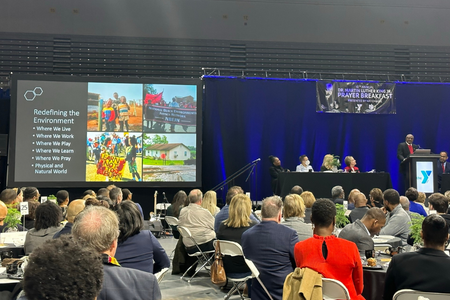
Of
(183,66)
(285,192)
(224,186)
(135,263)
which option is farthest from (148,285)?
(183,66)

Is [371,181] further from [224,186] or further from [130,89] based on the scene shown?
[130,89]

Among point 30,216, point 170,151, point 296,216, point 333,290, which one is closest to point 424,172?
point 170,151

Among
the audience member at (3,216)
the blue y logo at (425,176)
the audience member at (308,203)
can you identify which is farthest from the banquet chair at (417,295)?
the blue y logo at (425,176)

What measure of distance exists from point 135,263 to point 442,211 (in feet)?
11.6

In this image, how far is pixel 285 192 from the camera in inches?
401

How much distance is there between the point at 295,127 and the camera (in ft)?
40.1

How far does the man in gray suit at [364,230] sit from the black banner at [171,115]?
24.9 feet

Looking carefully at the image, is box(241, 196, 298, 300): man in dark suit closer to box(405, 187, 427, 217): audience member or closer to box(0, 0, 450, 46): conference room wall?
box(405, 187, 427, 217): audience member

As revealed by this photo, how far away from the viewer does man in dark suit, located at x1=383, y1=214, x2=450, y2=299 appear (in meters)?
2.42

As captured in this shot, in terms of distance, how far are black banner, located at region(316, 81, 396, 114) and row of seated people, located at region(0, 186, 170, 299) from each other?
914 cm

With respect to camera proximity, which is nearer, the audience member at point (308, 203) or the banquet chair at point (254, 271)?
the banquet chair at point (254, 271)

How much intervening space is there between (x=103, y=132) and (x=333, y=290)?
892 cm

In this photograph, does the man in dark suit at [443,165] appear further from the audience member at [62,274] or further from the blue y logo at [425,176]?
the audience member at [62,274]

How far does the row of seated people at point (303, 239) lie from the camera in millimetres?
2557
